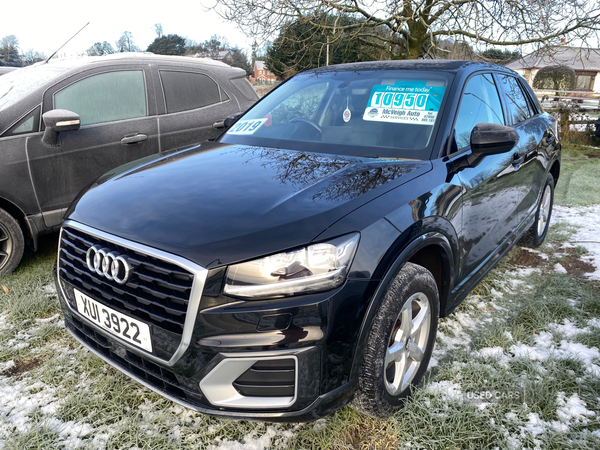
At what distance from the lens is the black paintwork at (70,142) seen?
3.28 meters

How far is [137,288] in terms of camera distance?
1662mm

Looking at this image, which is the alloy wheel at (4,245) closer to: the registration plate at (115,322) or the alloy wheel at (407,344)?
the registration plate at (115,322)

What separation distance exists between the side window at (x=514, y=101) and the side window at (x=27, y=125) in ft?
11.6

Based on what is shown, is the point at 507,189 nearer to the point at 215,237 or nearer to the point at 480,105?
the point at 480,105

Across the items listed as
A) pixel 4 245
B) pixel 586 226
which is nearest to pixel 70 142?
pixel 4 245

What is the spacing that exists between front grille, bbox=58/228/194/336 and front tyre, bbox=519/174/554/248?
11.6 feet

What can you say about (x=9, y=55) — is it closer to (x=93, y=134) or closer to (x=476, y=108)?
(x=93, y=134)

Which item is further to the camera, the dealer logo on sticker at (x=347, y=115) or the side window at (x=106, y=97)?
the side window at (x=106, y=97)

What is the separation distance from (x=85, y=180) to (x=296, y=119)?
191 centimetres

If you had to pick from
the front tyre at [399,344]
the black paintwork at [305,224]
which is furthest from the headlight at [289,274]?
the front tyre at [399,344]

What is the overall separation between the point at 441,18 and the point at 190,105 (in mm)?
8755

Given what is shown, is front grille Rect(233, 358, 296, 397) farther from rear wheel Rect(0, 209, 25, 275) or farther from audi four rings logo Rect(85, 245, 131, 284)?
rear wheel Rect(0, 209, 25, 275)

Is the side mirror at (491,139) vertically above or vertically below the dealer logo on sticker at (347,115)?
below

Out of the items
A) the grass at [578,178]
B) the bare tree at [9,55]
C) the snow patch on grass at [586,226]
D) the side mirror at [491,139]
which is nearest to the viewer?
the side mirror at [491,139]
